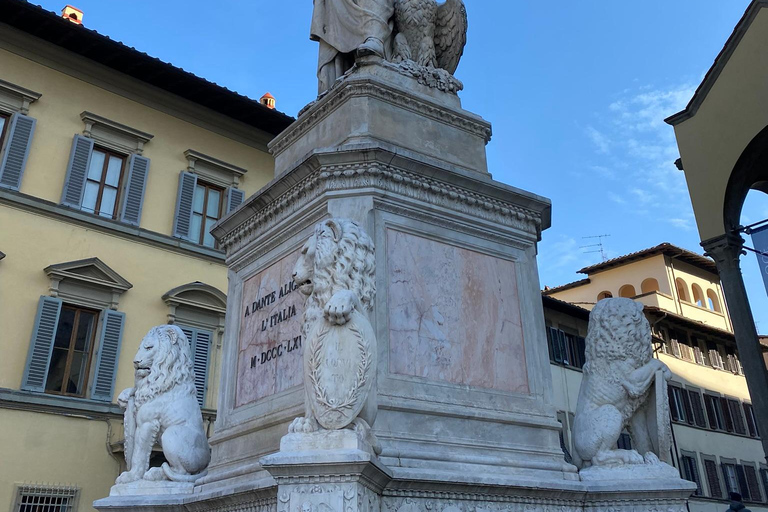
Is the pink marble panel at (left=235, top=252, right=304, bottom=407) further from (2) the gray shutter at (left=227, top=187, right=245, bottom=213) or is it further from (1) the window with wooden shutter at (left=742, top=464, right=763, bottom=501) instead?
(1) the window with wooden shutter at (left=742, top=464, right=763, bottom=501)

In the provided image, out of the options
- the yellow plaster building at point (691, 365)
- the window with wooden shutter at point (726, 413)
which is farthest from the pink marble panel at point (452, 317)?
the window with wooden shutter at point (726, 413)

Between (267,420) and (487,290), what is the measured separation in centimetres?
191

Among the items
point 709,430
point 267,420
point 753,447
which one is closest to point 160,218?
point 267,420

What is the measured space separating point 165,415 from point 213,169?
48.5 ft

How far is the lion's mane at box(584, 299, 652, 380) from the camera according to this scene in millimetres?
5266

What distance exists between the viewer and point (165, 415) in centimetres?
561

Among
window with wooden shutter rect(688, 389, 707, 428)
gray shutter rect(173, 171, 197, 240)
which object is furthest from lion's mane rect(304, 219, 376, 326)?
window with wooden shutter rect(688, 389, 707, 428)

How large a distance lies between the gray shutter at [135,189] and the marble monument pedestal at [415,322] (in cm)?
1231

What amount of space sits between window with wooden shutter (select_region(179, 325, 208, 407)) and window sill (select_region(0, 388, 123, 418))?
2.08 meters

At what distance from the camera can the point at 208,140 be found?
65.1 feet

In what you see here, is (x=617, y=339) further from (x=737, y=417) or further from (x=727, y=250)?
(x=737, y=417)

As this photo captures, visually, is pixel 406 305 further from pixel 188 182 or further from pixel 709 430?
pixel 709 430

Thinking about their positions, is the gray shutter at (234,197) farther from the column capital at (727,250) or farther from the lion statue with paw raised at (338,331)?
the lion statue with paw raised at (338,331)

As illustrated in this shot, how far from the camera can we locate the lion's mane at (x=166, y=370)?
5.71 meters
